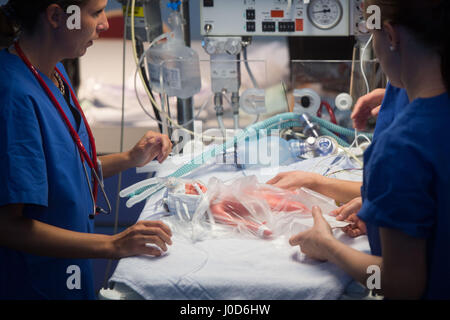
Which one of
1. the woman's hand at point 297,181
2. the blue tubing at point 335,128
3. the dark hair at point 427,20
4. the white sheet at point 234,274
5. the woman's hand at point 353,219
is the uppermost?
the dark hair at point 427,20

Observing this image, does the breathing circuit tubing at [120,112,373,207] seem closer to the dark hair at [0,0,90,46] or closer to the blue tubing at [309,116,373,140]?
the blue tubing at [309,116,373,140]

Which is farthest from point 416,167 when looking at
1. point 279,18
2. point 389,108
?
point 279,18

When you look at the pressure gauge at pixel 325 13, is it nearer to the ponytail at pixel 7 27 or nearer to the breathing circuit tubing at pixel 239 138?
the breathing circuit tubing at pixel 239 138

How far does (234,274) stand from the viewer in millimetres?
1111

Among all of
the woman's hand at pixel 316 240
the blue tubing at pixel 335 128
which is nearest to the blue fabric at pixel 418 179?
the woman's hand at pixel 316 240

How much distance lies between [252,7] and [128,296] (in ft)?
5.11

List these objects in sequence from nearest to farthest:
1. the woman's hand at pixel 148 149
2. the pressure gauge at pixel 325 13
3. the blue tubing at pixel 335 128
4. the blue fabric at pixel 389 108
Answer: the blue fabric at pixel 389 108 → the woman's hand at pixel 148 149 → the blue tubing at pixel 335 128 → the pressure gauge at pixel 325 13

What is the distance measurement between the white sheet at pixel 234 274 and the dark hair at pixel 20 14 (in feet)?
2.03

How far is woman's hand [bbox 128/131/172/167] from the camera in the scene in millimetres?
1607

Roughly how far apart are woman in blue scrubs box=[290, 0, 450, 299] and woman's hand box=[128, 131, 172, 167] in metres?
0.85

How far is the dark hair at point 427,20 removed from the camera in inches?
34.3

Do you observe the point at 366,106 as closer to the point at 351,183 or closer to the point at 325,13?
the point at 351,183

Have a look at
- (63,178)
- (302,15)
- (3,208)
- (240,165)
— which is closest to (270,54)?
(302,15)
